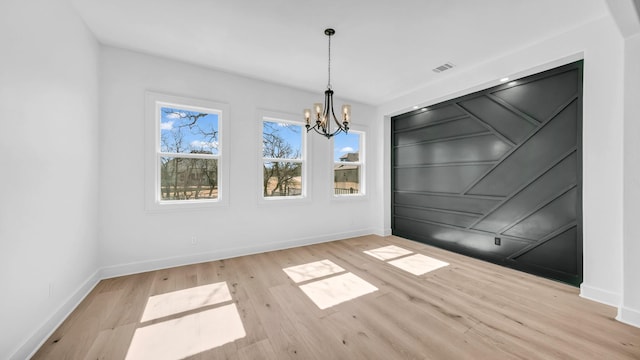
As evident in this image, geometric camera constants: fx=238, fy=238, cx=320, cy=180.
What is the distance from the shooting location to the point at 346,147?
4.97 meters

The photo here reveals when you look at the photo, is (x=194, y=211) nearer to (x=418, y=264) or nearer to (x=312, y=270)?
(x=312, y=270)

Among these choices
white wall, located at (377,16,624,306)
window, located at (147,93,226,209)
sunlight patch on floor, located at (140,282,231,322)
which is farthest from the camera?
window, located at (147,93,226,209)

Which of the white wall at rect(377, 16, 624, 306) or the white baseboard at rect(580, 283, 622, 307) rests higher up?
the white wall at rect(377, 16, 624, 306)

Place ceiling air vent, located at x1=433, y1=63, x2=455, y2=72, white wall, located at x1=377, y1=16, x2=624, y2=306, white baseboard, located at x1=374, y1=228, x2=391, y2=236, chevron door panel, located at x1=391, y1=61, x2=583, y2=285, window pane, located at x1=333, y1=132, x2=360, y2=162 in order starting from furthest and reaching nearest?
white baseboard, located at x1=374, y1=228, x2=391, y2=236 < window pane, located at x1=333, y1=132, x2=360, y2=162 < ceiling air vent, located at x1=433, y1=63, x2=455, y2=72 < chevron door panel, located at x1=391, y1=61, x2=583, y2=285 < white wall, located at x1=377, y1=16, x2=624, y2=306

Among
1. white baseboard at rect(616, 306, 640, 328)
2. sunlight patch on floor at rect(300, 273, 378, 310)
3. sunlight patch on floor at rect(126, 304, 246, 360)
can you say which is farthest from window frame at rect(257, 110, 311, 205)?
white baseboard at rect(616, 306, 640, 328)

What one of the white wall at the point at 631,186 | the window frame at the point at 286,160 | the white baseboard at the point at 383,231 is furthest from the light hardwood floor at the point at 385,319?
the white baseboard at the point at 383,231

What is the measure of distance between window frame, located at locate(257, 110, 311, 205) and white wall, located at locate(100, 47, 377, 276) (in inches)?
2.6

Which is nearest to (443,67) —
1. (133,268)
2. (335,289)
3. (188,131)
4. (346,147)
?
(346,147)

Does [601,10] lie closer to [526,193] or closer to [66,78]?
[526,193]

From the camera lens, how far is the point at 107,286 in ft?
8.77

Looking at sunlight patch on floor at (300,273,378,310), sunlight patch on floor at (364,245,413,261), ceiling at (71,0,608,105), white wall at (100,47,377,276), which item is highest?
ceiling at (71,0,608,105)

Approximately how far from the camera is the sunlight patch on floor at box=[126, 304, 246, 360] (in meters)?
1.67

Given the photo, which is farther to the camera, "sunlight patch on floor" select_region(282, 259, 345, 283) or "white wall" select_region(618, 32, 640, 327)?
"sunlight patch on floor" select_region(282, 259, 345, 283)

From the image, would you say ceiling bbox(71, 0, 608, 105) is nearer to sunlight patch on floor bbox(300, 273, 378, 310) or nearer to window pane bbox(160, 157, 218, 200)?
window pane bbox(160, 157, 218, 200)
